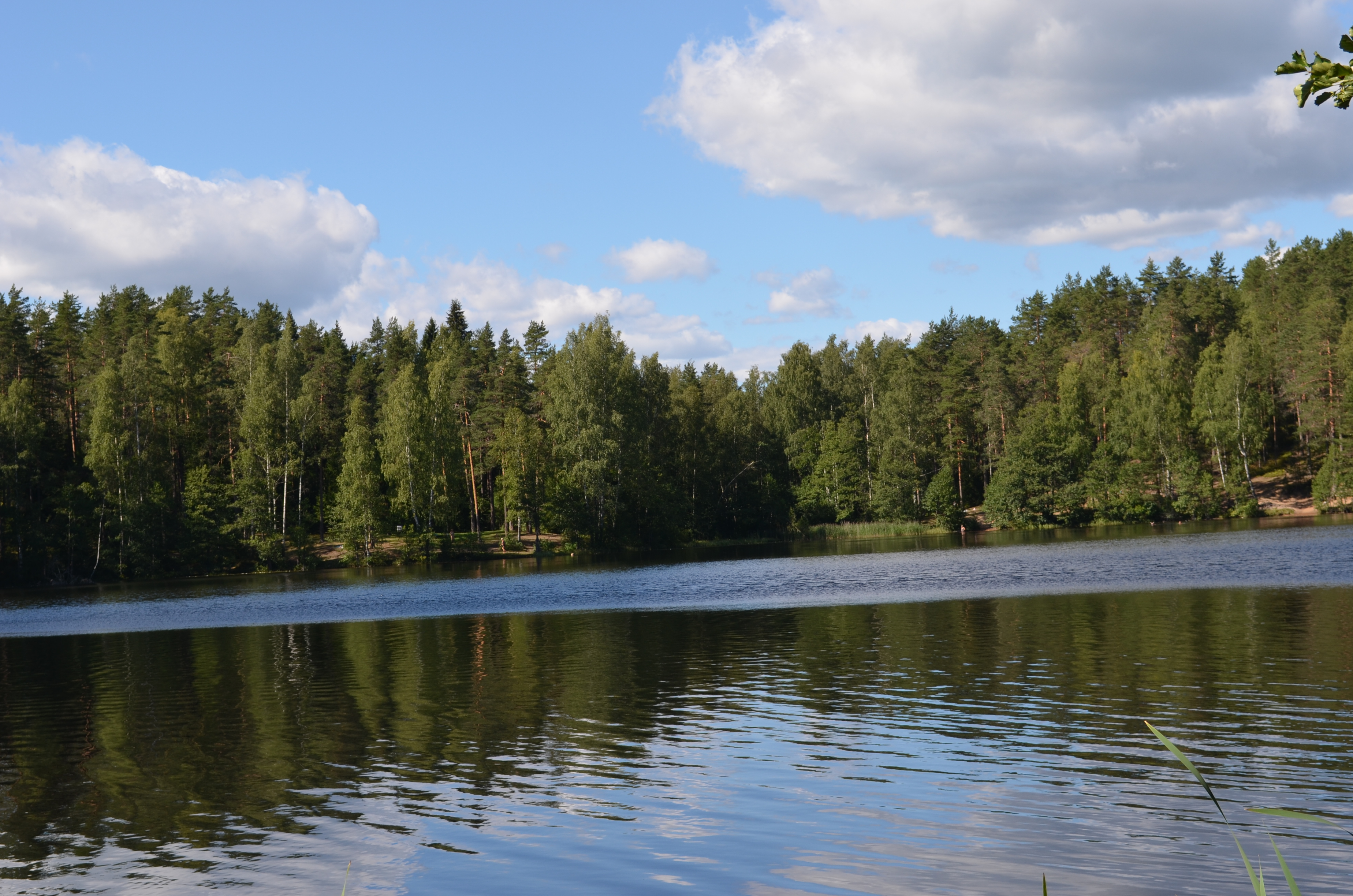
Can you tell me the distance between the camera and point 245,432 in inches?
3297

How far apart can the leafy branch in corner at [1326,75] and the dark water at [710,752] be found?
22.8ft

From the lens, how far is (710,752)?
639 inches

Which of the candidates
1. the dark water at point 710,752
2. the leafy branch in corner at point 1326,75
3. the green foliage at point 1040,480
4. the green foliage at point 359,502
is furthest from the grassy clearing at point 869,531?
the leafy branch in corner at point 1326,75

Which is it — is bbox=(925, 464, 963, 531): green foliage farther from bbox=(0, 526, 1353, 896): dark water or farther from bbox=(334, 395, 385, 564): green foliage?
bbox=(0, 526, 1353, 896): dark water

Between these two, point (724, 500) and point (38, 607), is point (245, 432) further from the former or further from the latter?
point (724, 500)

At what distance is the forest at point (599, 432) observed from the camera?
8169 cm

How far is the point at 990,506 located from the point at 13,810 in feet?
310

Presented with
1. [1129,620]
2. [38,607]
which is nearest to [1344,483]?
[1129,620]

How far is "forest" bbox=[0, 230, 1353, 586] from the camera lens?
81.7 m

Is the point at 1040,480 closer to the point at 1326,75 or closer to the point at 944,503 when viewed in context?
the point at 944,503

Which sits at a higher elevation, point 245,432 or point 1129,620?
point 245,432

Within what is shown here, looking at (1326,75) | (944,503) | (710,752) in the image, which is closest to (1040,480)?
(944,503)

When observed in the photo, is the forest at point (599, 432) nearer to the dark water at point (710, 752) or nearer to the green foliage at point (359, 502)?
the green foliage at point (359, 502)

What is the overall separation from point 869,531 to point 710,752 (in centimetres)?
9003
